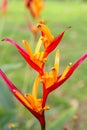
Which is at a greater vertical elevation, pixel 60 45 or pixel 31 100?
pixel 31 100

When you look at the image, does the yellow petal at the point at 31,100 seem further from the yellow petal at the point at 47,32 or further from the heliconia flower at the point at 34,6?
the heliconia flower at the point at 34,6

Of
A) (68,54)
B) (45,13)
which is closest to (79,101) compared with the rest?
(68,54)

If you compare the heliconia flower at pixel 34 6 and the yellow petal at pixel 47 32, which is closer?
the yellow petal at pixel 47 32

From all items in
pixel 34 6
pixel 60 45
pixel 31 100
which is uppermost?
pixel 31 100

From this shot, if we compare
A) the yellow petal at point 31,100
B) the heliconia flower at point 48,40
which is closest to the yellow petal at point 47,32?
the heliconia flower at point 48,40

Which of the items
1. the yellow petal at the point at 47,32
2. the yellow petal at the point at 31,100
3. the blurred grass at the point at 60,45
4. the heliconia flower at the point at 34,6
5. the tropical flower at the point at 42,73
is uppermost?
the yellow petal at the point at 47,32

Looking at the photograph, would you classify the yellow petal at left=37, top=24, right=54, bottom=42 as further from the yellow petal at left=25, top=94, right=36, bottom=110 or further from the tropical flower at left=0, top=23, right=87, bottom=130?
the yellow petal at left=25, top=94, right=36, bottom=110

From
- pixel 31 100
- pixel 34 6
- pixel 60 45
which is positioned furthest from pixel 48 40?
pixel 60 45

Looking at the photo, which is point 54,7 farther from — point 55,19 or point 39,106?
point 39,106

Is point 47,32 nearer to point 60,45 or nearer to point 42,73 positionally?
point 42,73
